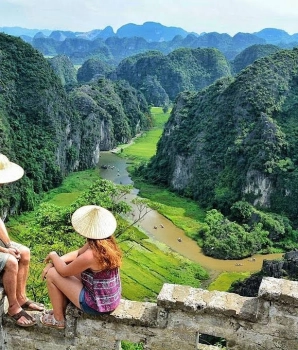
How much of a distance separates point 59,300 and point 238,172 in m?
57.0

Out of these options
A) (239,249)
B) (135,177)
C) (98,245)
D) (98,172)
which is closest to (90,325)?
(98,245)

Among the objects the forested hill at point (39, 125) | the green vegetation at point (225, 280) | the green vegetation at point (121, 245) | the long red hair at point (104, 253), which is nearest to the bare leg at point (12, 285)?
the long red hair at point (104, 253)

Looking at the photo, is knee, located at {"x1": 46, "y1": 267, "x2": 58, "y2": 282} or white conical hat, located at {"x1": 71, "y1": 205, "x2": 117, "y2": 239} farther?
knee, located at {"x1": 46, "y1": 267, "x2": 58, "y2": 282}

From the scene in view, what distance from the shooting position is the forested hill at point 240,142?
58.2 m

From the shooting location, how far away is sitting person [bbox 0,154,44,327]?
6.34 m

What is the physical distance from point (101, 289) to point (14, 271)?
1.27 metres

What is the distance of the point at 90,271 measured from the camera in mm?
6082

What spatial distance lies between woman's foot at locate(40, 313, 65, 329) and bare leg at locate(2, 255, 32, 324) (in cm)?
23

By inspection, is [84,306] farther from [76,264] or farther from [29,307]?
[29,307]

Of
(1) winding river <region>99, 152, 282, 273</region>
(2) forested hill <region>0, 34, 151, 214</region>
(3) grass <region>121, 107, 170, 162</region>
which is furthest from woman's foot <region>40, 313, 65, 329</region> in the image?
(3) grass <region>121, 107, 170, 162</region>

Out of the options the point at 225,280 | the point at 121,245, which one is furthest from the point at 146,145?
the point at 225,280

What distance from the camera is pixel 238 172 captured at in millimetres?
61719

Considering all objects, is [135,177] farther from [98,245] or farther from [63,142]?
[98,245]

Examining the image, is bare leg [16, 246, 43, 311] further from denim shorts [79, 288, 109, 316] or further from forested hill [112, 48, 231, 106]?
forested hill [112, 48, 231, 106]
